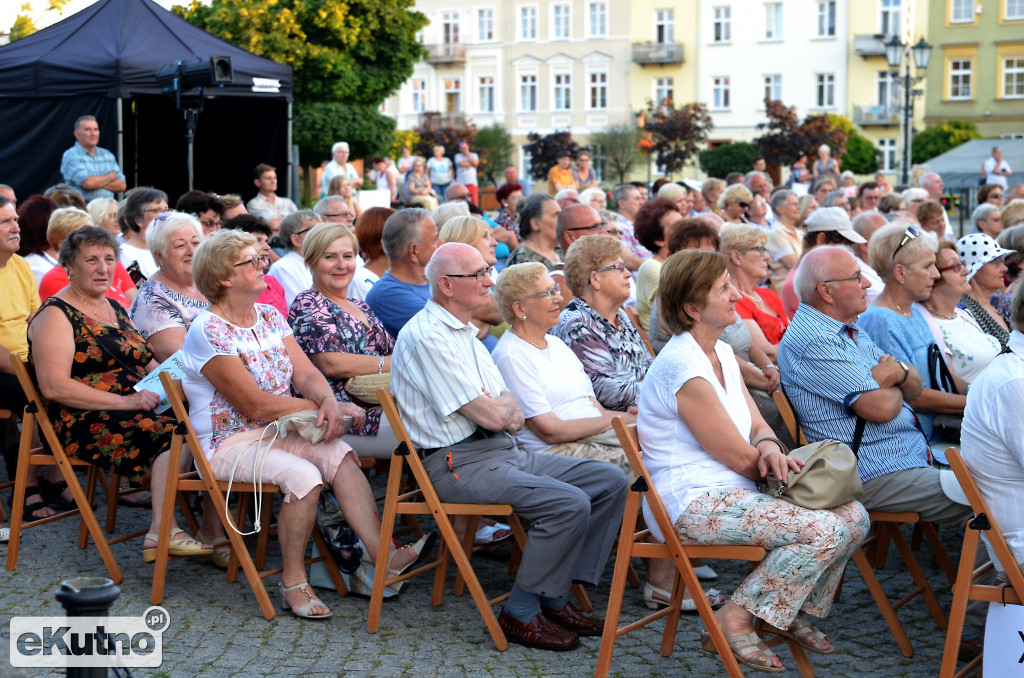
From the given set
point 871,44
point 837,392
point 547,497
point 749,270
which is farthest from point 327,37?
point 547,497

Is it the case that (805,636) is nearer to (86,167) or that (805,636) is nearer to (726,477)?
(726,477)

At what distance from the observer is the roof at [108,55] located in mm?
13234

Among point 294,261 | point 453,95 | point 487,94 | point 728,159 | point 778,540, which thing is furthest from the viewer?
point 453,95

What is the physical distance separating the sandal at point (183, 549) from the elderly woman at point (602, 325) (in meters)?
1.83

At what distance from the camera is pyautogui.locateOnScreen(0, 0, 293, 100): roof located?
1323 cm

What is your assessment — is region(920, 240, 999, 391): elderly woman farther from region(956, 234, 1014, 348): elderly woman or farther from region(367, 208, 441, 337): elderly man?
region(367, 208, 441, 337): elderly man

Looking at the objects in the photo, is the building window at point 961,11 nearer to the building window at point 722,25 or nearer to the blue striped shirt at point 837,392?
the building window at point 722,25

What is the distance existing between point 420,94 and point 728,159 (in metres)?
22.2

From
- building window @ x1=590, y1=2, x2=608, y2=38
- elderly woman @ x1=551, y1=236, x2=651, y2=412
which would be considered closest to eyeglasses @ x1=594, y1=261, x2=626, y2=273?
elderly woman @ x1=551, y1=236, x2=651, y2=412

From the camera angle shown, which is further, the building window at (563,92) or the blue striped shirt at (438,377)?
the building window at (563,92)

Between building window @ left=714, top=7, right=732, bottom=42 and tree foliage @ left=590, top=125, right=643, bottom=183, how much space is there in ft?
26.4

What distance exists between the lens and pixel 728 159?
131 feet

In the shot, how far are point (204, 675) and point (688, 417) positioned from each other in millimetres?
1887

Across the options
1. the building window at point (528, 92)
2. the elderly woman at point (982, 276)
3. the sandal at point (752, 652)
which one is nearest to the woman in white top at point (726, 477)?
the sandal at point (752, 652)
